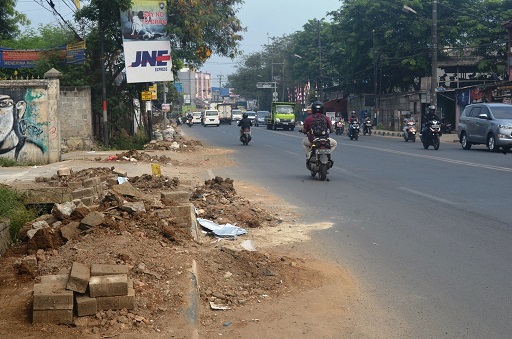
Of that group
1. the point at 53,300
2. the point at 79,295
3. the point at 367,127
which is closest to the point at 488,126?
the point at 79,295

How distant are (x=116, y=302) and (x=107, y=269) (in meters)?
0.36

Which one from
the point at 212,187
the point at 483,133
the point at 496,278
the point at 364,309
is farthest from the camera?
the point at 483,133

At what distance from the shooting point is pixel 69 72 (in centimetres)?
3003

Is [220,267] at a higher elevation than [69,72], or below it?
below

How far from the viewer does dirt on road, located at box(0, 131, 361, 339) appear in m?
5.03

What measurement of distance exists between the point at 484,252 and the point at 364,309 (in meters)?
2.64

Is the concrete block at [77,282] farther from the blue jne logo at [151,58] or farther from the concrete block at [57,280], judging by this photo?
the blue jne logo at [151,58]

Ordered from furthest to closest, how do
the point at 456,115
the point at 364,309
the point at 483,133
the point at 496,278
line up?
1. the point at 456,115
2. the point at 483,133
3. the point at 496,278
4. the point at 364,309

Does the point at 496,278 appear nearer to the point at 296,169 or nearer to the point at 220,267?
the point at 220,267

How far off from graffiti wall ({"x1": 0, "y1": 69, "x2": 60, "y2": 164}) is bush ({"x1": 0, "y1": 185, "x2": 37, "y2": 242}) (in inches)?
470

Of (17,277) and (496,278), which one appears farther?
(496,278)

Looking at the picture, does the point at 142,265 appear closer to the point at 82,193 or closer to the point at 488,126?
the point at 82,193

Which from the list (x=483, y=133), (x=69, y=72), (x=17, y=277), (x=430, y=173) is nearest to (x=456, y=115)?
(x=483, y=133)

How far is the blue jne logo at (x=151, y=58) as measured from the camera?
29.5 meters
